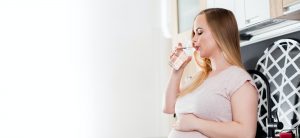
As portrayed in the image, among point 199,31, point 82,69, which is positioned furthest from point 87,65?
point 199,31

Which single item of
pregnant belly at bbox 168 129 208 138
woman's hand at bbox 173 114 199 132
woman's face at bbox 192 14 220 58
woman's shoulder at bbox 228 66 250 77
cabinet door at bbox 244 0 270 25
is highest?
cabinet door at bbox 244 0 270 25

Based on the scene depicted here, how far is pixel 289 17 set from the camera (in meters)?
1.60

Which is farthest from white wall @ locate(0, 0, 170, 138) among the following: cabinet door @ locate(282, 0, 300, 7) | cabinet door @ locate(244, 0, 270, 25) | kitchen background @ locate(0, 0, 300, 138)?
cabinet door @ locate(282, 0, 300, 7)

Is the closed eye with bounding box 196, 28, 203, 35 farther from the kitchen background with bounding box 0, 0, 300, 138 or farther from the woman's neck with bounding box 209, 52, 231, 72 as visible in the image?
the kitchen background with bounding box 0, 0, 300, 138

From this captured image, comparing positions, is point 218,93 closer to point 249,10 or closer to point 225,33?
point 225,33

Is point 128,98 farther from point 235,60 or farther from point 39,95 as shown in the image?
point 235,60

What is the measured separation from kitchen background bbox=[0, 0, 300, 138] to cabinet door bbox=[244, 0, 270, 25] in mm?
624

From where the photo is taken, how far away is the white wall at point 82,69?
2.59m

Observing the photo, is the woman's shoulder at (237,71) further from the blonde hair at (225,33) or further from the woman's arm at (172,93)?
the woman's arm at (172,93)

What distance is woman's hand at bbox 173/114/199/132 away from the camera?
125 cm

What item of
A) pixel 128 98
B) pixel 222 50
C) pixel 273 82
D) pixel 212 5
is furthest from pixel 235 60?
pixel 128 98

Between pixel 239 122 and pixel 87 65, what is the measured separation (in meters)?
1.74

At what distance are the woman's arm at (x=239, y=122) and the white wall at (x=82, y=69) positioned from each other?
1.60 metres

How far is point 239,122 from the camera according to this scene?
120 centimetres
